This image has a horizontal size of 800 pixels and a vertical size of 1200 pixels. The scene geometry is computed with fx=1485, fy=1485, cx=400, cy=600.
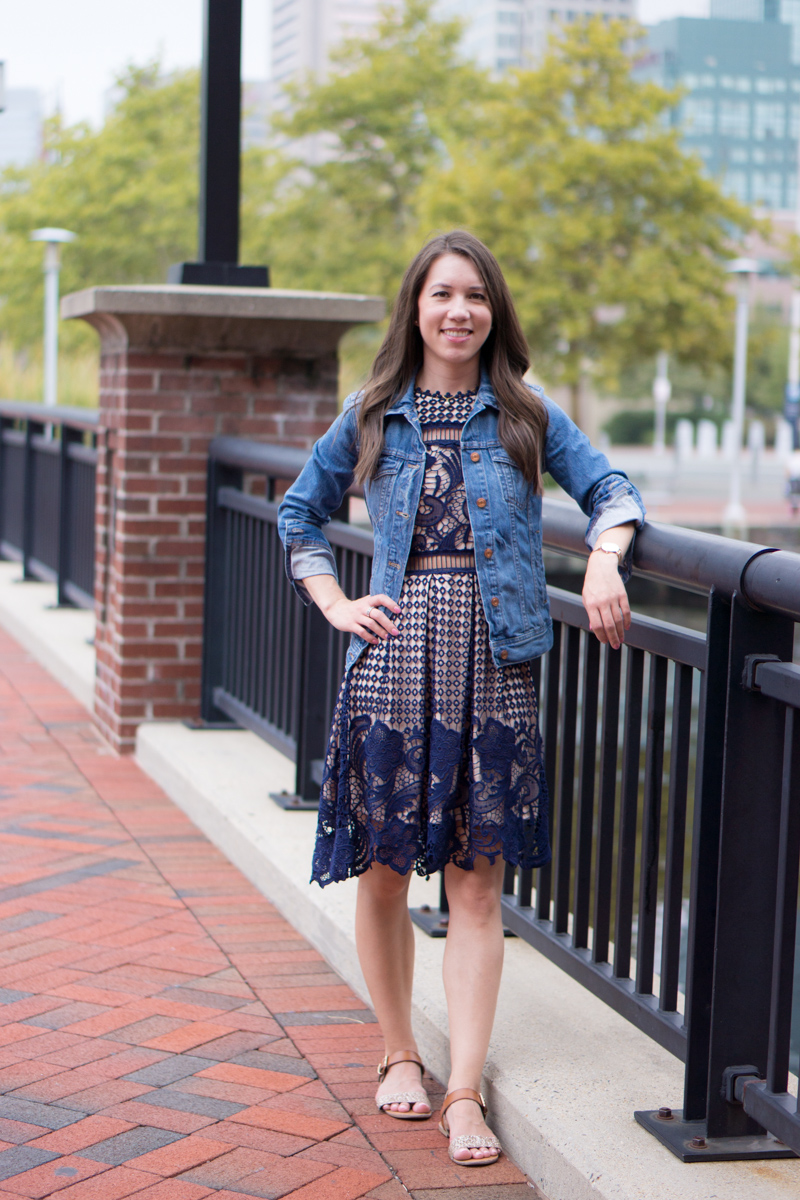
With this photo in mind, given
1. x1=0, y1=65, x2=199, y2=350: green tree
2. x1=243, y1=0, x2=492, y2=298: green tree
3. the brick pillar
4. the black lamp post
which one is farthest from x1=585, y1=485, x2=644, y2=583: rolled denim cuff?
x1=0, y1=65, x2=199, y2=350: green tree

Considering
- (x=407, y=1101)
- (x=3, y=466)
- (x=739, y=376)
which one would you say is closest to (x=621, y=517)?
(x=407, y=1101)

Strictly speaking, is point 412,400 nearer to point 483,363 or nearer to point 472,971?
point 483,363

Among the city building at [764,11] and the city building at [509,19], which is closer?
the city building at [764,11]

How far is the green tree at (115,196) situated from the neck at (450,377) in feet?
123

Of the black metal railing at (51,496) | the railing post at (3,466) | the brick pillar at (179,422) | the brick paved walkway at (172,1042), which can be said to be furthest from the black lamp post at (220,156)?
the railing post at (3,466)

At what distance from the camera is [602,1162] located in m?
2.43

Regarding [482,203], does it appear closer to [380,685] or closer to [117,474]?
[117,474]

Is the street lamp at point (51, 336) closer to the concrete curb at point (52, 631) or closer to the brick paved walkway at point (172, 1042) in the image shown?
the concrete curb at point (52, 631)

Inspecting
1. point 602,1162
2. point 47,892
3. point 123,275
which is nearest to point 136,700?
point 47,892

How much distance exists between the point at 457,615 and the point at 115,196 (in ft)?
129

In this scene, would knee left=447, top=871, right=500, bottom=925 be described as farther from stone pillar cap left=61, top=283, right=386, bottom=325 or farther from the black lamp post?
the black lamp post

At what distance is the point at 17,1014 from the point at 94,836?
1449mm

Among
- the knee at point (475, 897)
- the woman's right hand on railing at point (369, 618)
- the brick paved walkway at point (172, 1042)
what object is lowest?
the brick paved walkway at point (172, 1042)

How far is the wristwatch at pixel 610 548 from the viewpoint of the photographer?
8.47ft
